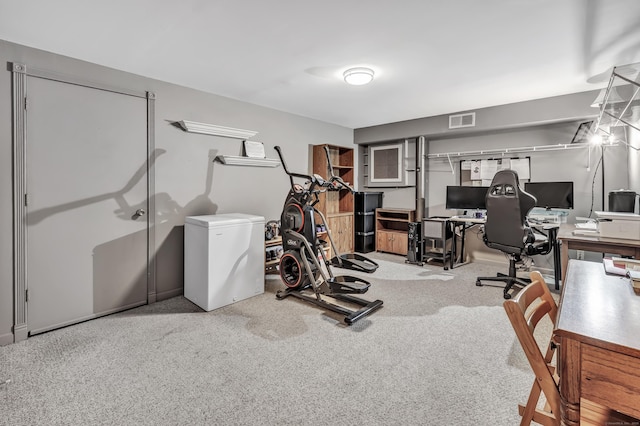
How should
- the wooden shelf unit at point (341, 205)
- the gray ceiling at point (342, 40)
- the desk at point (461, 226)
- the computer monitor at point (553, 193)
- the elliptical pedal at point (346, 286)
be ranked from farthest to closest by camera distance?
1. the wooden shelf unit at point (341, 205)
2. the desk at point (461, 226)
3. the computer monitor at point (553, 193)
4. the elliptical pedal at point (346, 286)
5. the gray ceiling at point (342, 40)

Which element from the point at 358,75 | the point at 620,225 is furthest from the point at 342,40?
the point at 620,225

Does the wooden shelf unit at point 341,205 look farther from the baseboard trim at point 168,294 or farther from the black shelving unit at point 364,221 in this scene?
the baseboard trim at point 168,294

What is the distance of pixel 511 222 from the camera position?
11.6 ft

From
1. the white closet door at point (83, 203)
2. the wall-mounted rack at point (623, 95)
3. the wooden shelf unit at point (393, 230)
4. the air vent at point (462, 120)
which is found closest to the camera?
the wall-mounted rack at point (623, 95)

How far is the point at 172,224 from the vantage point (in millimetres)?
3465

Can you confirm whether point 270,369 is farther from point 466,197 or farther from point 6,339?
point 466,197

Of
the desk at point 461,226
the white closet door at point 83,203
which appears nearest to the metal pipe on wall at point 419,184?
the desk at point 461,226

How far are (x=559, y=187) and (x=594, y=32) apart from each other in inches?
94.7

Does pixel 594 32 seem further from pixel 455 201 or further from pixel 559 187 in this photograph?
pixel 455 201

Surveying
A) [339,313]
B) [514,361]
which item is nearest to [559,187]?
[514,361]

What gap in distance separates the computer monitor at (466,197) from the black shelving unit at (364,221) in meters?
1.36

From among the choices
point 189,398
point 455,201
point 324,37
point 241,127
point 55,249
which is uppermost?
point 324,37

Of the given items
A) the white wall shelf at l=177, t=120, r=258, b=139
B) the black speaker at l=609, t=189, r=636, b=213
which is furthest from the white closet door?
the black speaker at l=609, t=189, r=636, b=213

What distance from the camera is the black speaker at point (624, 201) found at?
310cm
